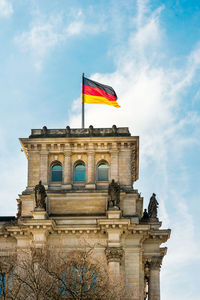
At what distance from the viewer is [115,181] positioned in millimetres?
62719

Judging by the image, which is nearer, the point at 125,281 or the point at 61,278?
the point at 61,278

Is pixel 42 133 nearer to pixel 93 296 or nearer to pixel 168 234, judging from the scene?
pixel 168 234

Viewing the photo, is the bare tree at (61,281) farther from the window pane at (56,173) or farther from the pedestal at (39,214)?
the window pane at (56,173)

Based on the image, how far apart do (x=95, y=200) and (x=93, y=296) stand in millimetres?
13264

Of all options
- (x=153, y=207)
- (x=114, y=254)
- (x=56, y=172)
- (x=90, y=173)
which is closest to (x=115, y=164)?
(x=90, y=173)

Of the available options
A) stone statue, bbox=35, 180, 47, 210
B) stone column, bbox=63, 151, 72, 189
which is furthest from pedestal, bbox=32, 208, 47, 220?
stone column, bbox=63, 151, 72, 189

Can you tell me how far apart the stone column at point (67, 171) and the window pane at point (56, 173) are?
26.0 inches

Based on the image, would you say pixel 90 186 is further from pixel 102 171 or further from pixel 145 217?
pixel 145 217

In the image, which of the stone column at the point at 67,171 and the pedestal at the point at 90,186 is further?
the stone column at the point at 67,171

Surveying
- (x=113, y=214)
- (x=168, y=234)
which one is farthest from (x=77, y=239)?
(x=168, y=234)

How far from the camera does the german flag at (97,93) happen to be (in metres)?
67.6

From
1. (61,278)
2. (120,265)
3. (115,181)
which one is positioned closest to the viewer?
(61,278)

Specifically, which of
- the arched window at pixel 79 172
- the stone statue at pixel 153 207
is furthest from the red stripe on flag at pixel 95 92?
the stone statue at pixel 153 207

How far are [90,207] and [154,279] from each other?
8.18 metres
